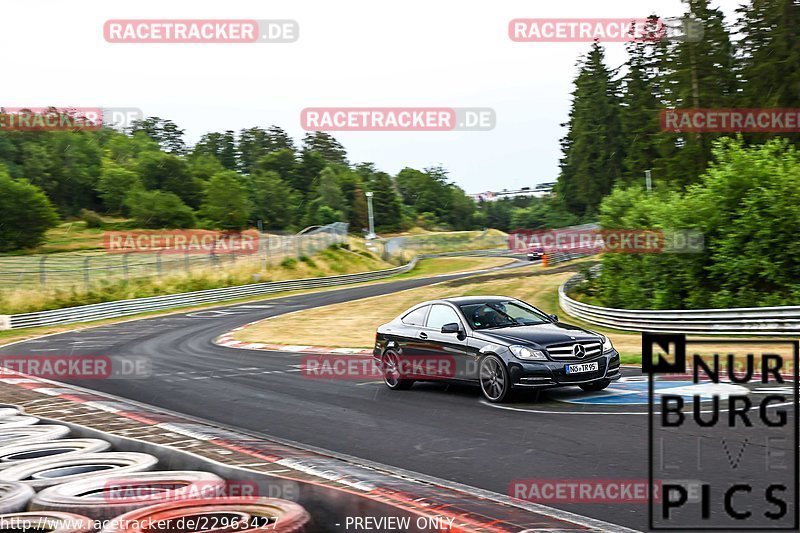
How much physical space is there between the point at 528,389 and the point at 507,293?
98.9 ft

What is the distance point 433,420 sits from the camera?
35.0ft

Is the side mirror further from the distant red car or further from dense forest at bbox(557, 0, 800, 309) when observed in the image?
the distant red car

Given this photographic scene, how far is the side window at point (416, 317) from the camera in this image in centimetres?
1328

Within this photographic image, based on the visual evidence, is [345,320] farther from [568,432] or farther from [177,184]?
[177,184]

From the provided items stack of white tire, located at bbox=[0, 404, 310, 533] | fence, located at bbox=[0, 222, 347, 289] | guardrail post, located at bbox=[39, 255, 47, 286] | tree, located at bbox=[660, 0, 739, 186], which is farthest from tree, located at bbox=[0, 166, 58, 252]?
stack of white tire, located at bbox=[0, 404, 310, 533]

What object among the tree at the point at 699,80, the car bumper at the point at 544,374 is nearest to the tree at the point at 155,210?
the tree at the point at 699,80

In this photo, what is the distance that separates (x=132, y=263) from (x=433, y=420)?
137ft

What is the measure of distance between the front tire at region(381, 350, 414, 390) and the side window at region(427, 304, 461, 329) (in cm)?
91

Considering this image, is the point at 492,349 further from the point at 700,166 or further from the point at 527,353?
the point at 700,166

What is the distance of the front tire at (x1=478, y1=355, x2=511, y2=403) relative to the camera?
37.3 ft

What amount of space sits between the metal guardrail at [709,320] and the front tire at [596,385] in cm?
837

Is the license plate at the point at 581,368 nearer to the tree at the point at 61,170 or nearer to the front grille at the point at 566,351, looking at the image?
the front grille at the point at 566,351

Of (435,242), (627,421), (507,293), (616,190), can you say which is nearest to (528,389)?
(627,421)

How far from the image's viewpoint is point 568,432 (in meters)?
9.28
